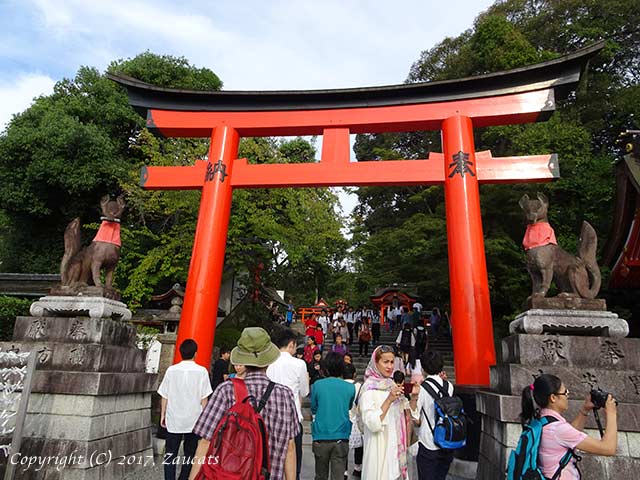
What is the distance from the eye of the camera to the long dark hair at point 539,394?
2.36 metres

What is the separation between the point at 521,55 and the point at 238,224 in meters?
11.6

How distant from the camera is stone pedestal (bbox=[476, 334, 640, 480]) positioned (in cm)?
371

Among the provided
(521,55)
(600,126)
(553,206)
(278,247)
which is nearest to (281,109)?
(278,247)

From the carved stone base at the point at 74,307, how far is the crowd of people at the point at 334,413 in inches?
Result: 68.0

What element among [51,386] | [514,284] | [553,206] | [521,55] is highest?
[521,55]

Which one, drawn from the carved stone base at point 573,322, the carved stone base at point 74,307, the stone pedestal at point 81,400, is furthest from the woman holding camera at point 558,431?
the carved stone base at point 74,307

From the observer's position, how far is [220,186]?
7.82 meters

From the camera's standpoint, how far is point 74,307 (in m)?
5.11

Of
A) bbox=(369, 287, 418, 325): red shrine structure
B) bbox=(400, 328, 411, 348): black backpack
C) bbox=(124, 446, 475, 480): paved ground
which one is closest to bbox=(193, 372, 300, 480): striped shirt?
bbox=(124, 446, 475, 480): paved ground

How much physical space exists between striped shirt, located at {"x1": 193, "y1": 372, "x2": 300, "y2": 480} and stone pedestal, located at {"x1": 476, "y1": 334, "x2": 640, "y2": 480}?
2529mm

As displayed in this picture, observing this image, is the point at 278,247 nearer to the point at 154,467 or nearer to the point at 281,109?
the point at 281,109

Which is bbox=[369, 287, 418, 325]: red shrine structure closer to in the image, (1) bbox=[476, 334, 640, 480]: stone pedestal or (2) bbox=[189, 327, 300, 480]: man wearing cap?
(1) bbox=[476, 334, 640, 480]: stone pedestal

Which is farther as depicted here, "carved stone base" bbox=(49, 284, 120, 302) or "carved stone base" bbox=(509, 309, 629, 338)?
"carved stone base" bbox=(49, 284, 120, 302)

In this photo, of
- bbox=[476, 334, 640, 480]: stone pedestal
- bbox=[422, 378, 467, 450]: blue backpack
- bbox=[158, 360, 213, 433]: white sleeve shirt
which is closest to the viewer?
bbox=[422, 378, 467, 450]: blue backpack
